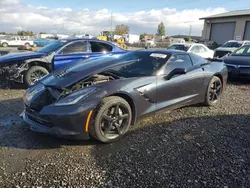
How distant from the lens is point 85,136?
10.5ft

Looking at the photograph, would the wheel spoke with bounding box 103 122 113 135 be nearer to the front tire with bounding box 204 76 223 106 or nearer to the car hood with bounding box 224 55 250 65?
the front tire with bounding box 204 76 223 106

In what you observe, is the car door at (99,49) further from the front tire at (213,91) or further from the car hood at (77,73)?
the front tire at (213,91)

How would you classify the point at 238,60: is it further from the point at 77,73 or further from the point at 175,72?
the point at 77,73

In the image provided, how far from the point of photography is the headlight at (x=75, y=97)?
312cm

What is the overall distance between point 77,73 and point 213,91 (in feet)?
10.3

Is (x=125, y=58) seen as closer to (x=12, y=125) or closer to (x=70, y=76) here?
(x=70, y=76)

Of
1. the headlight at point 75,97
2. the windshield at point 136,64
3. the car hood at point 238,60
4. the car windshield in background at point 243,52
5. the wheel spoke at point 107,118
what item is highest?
the windshield at point 136,64

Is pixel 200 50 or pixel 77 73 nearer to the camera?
pixel 77 73

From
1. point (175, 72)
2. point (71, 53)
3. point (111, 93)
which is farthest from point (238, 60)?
point (111, 93)

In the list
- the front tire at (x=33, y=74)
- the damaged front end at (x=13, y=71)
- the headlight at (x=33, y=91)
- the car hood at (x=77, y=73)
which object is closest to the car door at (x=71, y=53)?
the front tire at (x=33, y=74)

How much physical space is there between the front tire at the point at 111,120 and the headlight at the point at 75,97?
0.24 m

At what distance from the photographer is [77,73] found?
153 inches

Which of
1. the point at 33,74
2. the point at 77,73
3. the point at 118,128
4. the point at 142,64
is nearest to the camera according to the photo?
the point at 118,128

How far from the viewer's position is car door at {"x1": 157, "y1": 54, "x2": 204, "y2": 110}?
4035 mm
